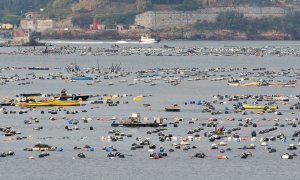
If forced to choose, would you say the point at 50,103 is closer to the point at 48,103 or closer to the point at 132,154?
the point at 48,103

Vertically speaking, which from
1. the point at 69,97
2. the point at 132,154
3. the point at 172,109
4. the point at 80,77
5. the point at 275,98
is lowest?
the point at 80,77

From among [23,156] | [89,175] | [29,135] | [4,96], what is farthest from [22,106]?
[89,175]

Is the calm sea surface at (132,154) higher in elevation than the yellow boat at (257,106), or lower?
higher

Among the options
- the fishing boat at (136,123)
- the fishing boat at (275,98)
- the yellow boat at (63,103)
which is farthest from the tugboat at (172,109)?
the fishing boat at (275,98)

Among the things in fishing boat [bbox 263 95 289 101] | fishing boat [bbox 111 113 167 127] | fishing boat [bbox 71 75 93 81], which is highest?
fishing boat [bbox 111 113 167 127]

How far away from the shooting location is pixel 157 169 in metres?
74.7

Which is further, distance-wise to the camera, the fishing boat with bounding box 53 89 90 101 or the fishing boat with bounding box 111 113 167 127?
the fishing boat with bounding box 53 89 90 101

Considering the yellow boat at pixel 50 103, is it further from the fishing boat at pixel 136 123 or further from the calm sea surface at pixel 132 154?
the fishing boat at pixel 136 123

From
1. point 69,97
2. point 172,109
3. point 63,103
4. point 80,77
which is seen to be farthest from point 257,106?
point 80,77

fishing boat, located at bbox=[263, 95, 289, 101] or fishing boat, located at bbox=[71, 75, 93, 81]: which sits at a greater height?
fishing boat, located at bbox=[263, 95, 289, 101]

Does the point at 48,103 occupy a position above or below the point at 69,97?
above

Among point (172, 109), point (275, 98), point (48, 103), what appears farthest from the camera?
point (275, 98)

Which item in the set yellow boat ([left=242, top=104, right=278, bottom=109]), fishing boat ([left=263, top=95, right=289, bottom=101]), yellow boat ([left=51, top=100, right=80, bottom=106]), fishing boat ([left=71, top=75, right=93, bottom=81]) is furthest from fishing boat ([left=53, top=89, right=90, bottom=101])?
fishing boat ([left=71, top=75, right=93, bottom=81])

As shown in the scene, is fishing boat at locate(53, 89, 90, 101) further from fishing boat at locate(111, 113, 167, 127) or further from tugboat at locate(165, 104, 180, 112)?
fishing boat at locate(111, 113, 167, 127)
